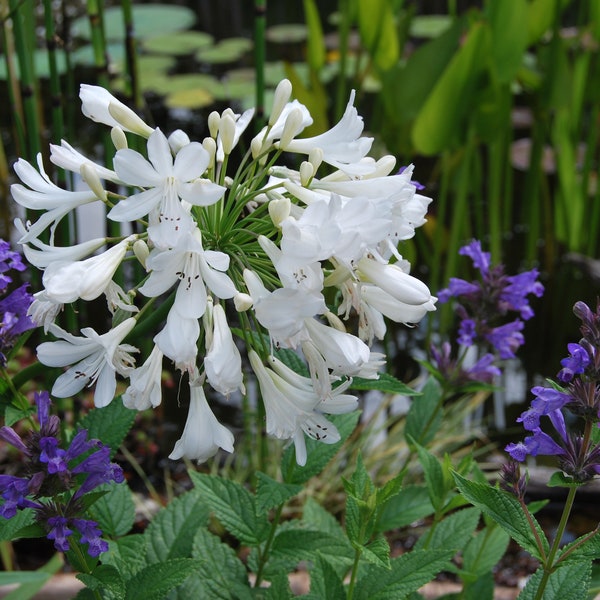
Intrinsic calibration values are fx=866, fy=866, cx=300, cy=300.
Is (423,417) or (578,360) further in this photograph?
(423,417)

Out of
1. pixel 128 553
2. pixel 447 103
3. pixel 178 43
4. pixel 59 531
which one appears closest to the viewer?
pixel 59 531

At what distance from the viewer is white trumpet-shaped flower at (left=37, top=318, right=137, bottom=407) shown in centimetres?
85

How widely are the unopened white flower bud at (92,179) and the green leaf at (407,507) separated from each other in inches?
26.3

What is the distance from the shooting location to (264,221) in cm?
90

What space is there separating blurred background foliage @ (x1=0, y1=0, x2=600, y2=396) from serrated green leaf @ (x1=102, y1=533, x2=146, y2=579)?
65cm

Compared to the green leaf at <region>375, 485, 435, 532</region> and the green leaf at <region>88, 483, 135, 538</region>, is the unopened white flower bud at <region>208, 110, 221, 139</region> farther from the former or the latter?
the green leaf at <region>375, 485, 435, 532</region>

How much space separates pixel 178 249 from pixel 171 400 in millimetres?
1900

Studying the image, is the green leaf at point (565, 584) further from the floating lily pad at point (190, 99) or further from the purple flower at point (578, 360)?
the floating lily pad at point (190, 99)

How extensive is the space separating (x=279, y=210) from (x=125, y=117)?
216mm

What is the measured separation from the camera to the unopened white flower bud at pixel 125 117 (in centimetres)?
90

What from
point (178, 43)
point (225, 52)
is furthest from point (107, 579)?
point (178, 43)

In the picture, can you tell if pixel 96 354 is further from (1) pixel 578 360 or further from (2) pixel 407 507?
(2) pixel 407 507

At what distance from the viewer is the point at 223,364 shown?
2.64 ft

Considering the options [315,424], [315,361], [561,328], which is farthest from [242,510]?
[561,328]
